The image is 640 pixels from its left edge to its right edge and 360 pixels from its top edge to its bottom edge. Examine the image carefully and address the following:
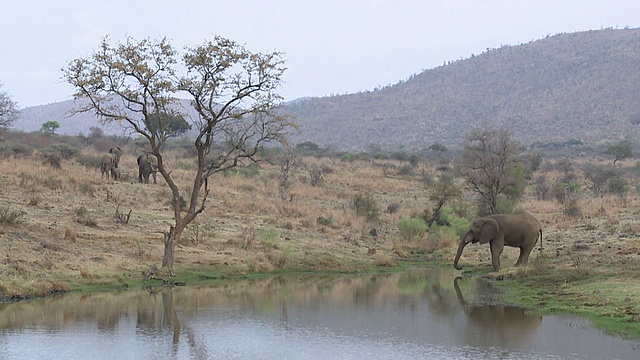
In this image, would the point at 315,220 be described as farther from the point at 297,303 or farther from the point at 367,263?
the point at 297,303

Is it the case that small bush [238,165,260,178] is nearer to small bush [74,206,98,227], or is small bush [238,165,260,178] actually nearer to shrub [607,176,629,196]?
shrub [607,176,629,196]

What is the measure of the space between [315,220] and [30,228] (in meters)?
15.6

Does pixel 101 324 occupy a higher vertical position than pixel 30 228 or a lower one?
lower

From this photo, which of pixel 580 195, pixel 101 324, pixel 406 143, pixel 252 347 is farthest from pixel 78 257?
pixel 406 143

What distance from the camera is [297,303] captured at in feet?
67.8

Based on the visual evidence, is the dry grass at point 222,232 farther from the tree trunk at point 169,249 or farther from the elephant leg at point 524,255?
the elephant leg at point 524,255

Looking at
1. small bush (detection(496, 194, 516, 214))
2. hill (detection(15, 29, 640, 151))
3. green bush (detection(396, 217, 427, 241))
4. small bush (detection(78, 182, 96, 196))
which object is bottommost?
green bush (detection(396, 217, 427, 241))

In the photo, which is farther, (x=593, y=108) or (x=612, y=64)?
(x=612, y=64)

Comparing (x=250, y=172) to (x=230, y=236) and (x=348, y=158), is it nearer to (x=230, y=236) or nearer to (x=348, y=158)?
(x=348, y=158)

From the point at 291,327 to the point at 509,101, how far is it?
114m

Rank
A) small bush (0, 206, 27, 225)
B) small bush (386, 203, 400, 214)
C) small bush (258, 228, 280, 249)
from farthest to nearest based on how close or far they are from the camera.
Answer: small bush (386, 203, 400, 214) → small bush (258, 228, 280, 249) → small bush (0, 206, 27, 225)

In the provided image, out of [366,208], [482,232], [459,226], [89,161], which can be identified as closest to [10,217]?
[482,232]

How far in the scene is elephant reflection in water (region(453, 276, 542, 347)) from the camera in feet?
51.5

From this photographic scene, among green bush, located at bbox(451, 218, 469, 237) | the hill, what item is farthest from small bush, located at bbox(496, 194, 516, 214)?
the hill
